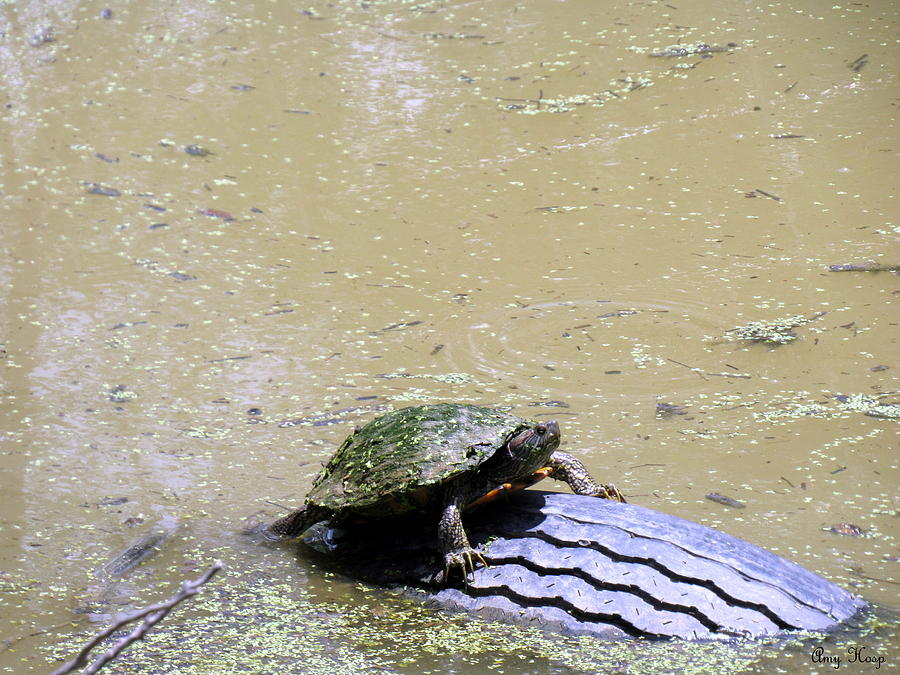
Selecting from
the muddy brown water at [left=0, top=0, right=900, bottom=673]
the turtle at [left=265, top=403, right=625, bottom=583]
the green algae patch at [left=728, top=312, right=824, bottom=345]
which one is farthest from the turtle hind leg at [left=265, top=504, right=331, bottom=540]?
the green algae patch at [left=728, top=312, right=824, bottom=345]

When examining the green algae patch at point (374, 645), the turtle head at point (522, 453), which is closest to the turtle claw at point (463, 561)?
the green algae patch at point (374, 645)

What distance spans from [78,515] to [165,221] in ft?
12.4

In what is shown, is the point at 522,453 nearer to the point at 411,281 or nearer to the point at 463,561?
the point at 463,561

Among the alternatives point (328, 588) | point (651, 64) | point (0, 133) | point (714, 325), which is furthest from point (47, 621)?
point (651, 64)

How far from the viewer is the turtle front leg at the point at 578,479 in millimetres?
3742

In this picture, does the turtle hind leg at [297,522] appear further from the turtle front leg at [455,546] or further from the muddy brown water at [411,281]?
the turtle front leg at [455,546]

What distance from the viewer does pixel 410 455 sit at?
3.48 metres

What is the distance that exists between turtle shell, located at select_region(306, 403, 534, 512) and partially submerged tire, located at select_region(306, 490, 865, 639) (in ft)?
0.87

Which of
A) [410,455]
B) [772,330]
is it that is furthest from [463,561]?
[772,330]

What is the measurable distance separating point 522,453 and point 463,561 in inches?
17.8

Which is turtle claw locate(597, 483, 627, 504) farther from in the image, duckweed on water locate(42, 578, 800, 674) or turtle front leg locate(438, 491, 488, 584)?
duckweed on water locate(42, 578, 800, 674)

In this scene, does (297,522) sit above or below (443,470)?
below

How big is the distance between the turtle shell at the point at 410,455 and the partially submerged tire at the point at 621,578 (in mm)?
266

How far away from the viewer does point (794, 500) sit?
432 centimetres
